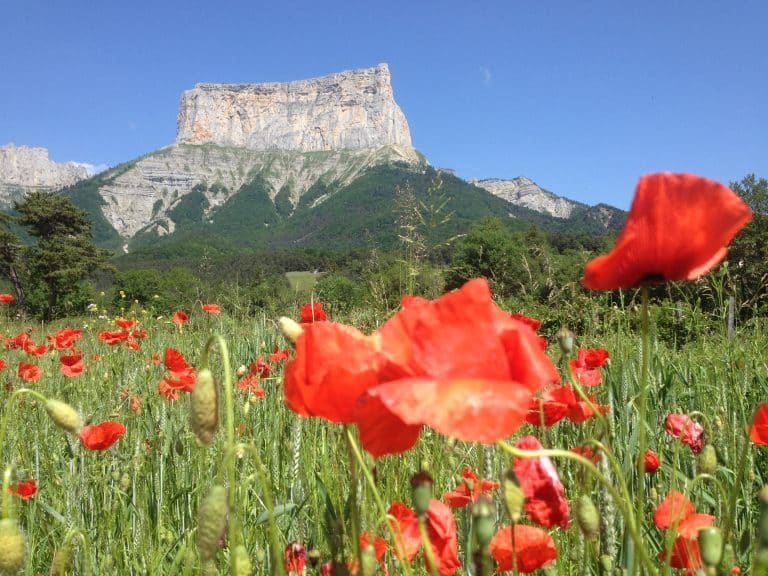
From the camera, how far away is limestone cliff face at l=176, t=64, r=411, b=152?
18938 centimetres

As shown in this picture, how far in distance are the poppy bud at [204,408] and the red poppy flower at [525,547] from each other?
0.50 meters

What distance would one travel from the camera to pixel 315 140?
646 feet

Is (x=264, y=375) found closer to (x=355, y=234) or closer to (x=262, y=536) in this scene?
(x=262, y=536)

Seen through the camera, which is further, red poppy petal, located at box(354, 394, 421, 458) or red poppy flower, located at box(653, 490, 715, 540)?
red poppy flower, located at box(653, 490, 715, 540)

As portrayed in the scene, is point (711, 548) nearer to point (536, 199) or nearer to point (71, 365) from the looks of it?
point (71, 365)

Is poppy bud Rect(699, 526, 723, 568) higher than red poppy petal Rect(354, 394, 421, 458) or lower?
lower

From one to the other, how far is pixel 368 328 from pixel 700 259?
3.65 metres

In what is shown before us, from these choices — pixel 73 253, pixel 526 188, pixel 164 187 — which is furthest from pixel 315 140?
pixel 73 253

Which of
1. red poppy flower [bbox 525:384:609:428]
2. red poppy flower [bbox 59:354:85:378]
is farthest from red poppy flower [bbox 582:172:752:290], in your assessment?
red poppy flower [bbox 59:354:85:378]

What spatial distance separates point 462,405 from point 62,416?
75 centimetres

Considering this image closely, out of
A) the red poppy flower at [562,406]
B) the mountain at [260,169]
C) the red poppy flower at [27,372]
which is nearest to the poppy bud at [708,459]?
the red poppy flower at [562,406]

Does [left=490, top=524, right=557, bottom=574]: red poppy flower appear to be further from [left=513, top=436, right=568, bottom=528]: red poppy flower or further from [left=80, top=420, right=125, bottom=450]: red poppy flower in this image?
[left=80, top=420, right=125, bottom=450]: red poppy flower

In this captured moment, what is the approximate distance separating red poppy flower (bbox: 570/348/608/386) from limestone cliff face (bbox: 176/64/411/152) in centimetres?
19084

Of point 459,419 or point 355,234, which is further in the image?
point 355,234
